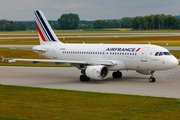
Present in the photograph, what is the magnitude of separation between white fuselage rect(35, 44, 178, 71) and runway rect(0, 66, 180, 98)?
1869 mm

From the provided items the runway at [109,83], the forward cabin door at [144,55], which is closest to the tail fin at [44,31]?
the runway at [109,83]

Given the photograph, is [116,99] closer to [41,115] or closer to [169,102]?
[169,102]

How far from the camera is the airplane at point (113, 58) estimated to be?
105 ft

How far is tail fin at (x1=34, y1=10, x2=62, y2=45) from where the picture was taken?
135 feet

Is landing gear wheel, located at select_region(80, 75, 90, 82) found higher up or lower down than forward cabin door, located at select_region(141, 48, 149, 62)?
lower down

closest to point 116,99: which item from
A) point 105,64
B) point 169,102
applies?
point 169,102

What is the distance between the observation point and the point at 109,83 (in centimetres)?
3312

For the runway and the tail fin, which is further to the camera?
the tail fin

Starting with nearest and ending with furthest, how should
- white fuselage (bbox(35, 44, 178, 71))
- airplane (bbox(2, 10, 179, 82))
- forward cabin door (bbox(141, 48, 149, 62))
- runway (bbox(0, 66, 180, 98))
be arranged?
runway (bbox(0, 66, 180, 98)), white fuselage (bbox(35, 44, 178, 71)), airplane (bbox(2, 10, 179, 82)), forward cabin door (bbox(141, 48, 149, 62))

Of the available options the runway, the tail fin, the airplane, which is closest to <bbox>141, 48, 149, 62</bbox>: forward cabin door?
the airplane

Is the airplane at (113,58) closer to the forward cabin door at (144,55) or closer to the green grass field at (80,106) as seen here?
the forward cabin door at (144,55)

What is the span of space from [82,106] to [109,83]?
478 inches

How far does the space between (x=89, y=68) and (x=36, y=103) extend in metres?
11.4

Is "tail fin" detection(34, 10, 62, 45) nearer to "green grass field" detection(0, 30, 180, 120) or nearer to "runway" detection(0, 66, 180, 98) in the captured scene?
"runway" detection(0, 66, 180, 98)
